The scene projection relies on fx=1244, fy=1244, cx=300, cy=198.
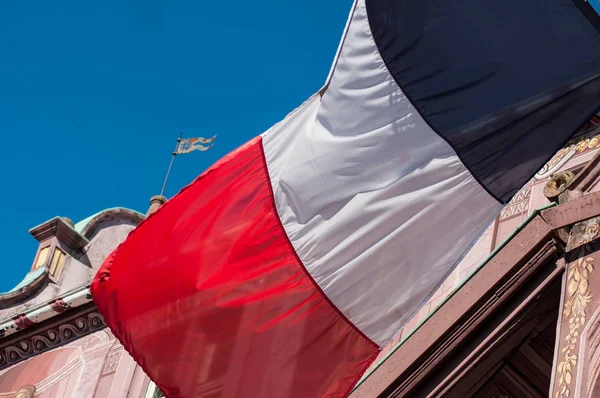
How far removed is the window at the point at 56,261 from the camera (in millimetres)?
22188

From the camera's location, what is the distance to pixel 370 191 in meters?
10.3

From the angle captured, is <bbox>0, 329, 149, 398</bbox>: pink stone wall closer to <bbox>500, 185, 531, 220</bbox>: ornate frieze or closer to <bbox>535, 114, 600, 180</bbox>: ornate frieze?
<bbox>500, 185, 531, 220</bbox>: ornate frieze

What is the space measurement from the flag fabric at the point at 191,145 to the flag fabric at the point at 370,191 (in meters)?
10.6

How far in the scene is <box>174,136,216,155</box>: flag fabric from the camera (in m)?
21.6

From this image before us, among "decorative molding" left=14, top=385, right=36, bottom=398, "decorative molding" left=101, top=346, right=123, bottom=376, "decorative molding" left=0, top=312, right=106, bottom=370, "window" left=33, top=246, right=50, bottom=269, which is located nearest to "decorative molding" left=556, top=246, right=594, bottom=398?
"decorative molding" left=101, top=346, right=123, bottom=376

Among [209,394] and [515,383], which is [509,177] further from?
[209,394]

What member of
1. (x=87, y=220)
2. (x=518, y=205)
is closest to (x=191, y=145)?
(x=87, y=220)

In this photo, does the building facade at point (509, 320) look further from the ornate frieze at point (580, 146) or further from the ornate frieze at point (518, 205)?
the ornate frieze at point (580, 146)

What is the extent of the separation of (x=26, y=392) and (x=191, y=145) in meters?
5.45

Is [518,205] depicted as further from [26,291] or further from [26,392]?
[26,291]

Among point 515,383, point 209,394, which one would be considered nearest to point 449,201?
point 515,383

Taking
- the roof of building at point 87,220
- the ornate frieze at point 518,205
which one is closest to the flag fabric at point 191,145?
the roof of building at point 87,220

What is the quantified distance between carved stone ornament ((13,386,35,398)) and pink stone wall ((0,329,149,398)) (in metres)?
0.08

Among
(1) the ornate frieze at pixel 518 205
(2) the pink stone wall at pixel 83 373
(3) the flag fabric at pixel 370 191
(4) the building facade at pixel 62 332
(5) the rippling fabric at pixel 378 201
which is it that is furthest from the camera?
(4) the building facade at pixel 62 332
